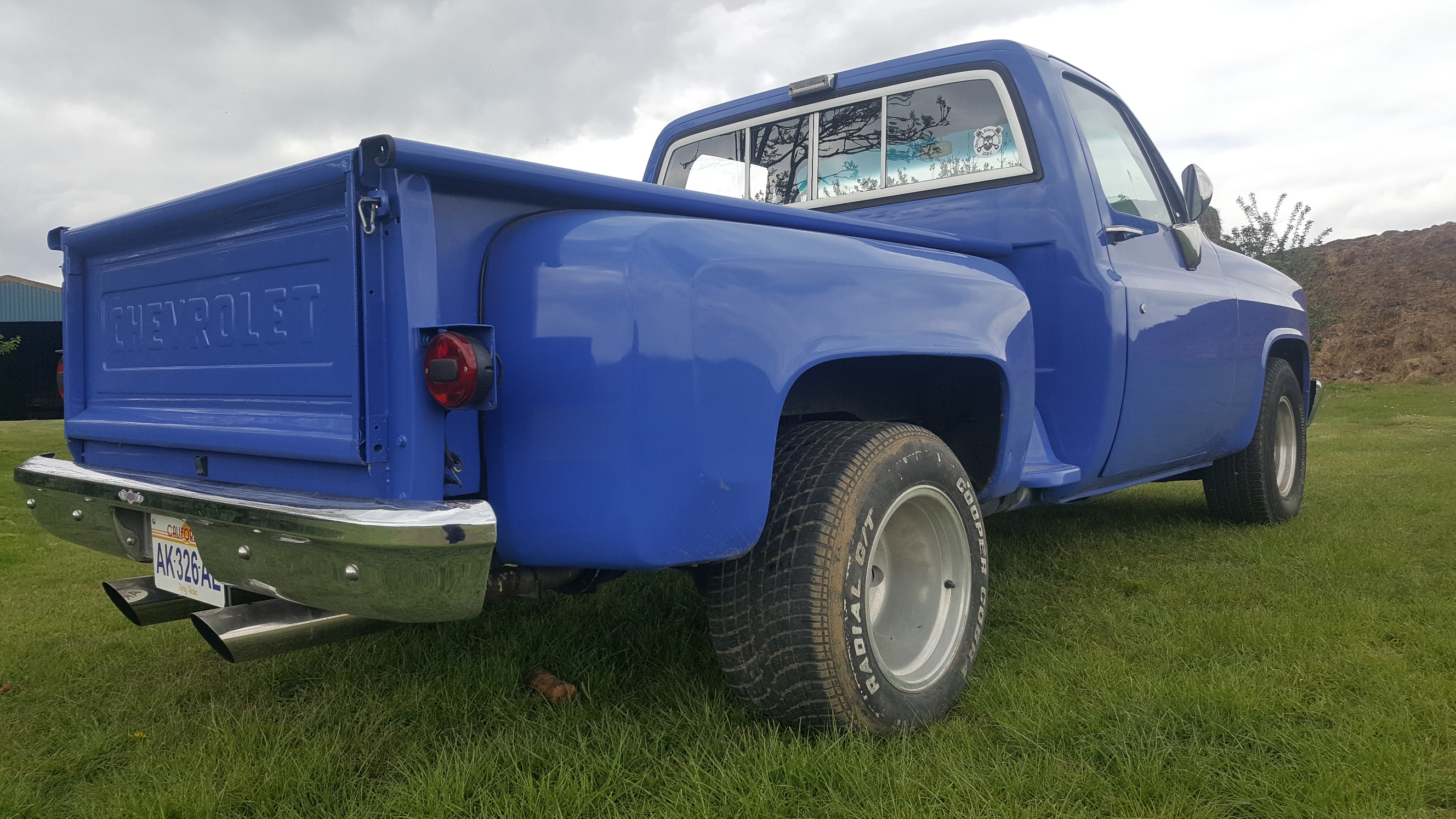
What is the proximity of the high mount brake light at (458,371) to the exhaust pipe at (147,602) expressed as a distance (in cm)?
118

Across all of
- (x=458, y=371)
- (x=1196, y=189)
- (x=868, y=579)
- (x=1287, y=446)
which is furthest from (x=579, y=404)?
(x=1287, y=446)

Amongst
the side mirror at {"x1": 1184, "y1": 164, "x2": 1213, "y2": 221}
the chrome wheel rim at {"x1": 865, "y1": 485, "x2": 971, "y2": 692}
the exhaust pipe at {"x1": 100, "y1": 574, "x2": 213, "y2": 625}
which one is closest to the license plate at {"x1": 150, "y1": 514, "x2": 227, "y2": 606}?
the exhaust pipe at {"x1": 100, "y1": 574, "x2": 213, "y2": 625}

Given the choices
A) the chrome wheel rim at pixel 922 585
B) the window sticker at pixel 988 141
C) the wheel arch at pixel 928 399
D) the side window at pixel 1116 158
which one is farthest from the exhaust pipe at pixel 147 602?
the side window at pixel 1116 158

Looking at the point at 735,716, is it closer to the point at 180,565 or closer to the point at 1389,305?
the point at 180,565

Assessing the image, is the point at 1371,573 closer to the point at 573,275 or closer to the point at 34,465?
the point at 573,275

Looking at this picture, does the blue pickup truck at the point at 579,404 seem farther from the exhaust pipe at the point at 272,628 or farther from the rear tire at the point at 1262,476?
the rear tire at the point at 1262,476

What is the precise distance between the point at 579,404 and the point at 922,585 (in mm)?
1222

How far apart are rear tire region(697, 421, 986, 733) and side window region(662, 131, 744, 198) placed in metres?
2.07

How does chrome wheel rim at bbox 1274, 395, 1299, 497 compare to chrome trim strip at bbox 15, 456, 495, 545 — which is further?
chrome wheel rim at bbox 1274, 395, 1299, 497

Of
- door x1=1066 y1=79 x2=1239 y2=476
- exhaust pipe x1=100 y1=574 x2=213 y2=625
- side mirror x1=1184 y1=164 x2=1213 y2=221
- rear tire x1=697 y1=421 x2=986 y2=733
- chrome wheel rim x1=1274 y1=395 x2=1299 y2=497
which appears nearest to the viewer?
rear tire x1=697 y1=421 x2=986 y2=733

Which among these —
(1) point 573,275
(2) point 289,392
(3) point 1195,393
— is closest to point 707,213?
(1) point 573,275

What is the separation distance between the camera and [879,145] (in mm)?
3818

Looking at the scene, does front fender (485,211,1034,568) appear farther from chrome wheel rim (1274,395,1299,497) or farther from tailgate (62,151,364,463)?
chrome wheel rim (1274,395,1299,497)

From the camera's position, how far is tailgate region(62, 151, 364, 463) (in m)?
2.04
